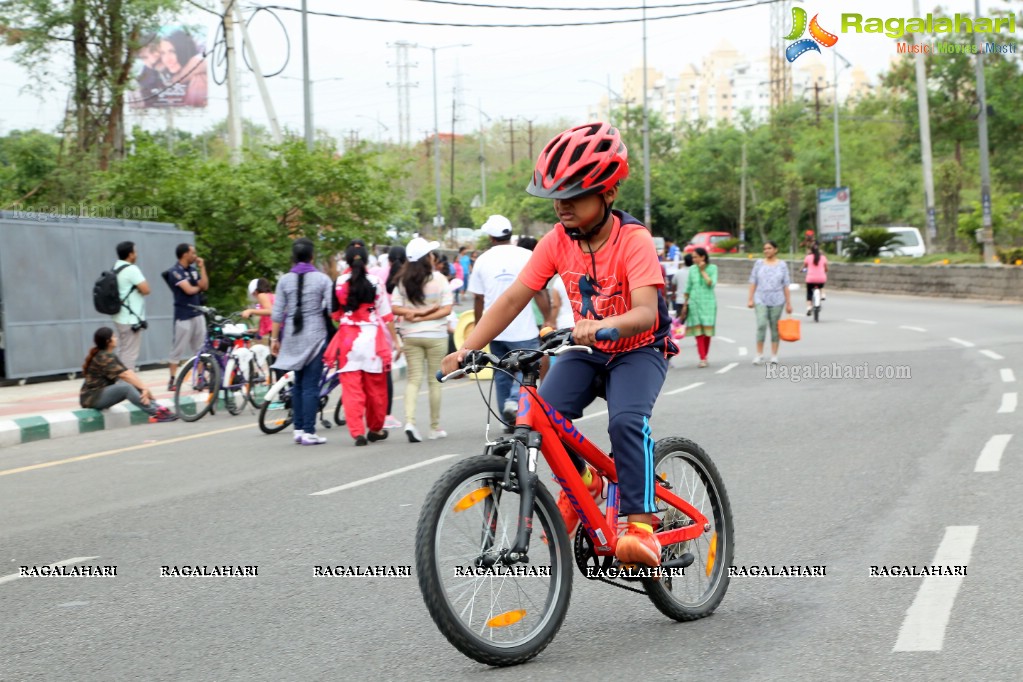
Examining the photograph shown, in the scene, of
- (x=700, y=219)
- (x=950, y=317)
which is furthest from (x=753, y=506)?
(x=700, y=219)

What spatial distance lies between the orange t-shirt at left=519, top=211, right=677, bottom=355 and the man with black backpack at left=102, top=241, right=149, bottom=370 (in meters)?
12.2

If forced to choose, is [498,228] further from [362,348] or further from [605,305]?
[605,305]

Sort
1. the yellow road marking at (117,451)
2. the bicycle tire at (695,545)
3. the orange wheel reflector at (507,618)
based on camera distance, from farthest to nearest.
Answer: the yellow road marking at (117,451), the bicycle tire at (695,545), the orange wheel reflector at (507,618)

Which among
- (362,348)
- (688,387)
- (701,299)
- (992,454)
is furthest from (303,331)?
(701,299)

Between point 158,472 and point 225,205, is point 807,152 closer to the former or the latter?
point 225,205

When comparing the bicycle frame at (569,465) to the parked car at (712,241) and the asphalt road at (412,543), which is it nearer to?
the asphalt road at (412,543)

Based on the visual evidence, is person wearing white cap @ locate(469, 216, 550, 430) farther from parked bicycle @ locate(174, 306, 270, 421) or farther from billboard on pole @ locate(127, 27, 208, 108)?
billboard on pole @ locate(127, 27, 208, 108)

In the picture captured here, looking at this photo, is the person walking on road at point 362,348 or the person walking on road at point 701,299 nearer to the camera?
the person walking on road at point 362,348

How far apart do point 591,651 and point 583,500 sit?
1.86 feet

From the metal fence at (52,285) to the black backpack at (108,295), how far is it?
2.80 metres

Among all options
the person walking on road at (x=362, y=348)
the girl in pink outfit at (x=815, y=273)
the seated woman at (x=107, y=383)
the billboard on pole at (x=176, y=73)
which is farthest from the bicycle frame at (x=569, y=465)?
the billboard on pole at (x=176, y=73)

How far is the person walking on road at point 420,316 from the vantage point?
11992mm

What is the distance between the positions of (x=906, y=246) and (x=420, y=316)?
39.1 meters

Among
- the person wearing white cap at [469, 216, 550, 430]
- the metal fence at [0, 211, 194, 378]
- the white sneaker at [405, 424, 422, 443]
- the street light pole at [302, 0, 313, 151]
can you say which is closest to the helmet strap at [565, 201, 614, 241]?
the person wearing white cap at [469, 216, 550, 430]
